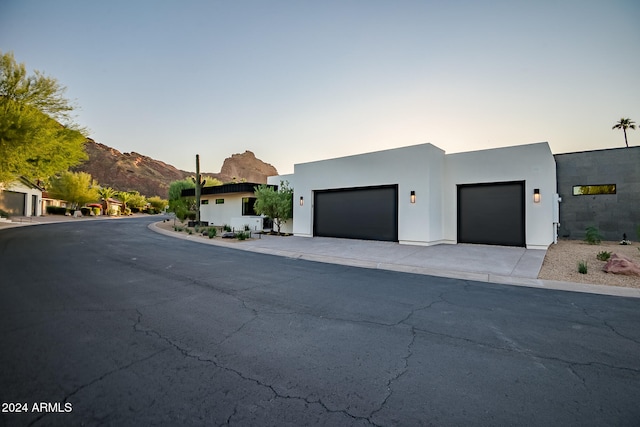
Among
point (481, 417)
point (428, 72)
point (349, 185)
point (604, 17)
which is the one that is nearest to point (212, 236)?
point (349, 185)

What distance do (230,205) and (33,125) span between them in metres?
12.7

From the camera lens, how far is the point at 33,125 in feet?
42.6

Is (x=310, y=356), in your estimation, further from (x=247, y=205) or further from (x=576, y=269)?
A: (x=247, y=205)

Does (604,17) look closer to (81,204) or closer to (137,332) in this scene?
(137,332)

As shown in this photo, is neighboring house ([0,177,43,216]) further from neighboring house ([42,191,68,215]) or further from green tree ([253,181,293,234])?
green tree ([253,181,293,234])

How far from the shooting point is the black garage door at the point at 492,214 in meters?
11.7

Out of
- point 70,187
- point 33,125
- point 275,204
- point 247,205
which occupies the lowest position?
point 275,204

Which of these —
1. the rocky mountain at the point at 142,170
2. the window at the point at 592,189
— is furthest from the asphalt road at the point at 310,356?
the rocky mountain at the point at 142,170

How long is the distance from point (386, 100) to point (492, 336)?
1293 centimetres

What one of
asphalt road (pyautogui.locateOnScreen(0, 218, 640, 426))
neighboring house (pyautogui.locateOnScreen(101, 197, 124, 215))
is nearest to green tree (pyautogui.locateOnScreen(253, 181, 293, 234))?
asphalt road (pyautogui.locateOnScreen(0, 218, 640, 426))

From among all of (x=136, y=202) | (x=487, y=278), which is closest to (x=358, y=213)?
(x=487, y=278)

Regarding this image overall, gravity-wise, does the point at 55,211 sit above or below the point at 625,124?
below

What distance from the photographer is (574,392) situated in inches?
91.3

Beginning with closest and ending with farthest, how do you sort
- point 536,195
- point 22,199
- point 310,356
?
point 310,356 < point 536,195 < point 22,199
